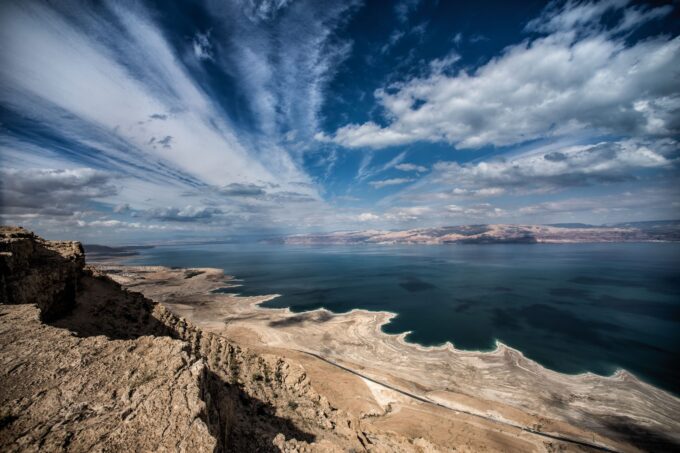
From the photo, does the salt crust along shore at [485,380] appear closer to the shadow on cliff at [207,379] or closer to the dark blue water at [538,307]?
the dark blue water at [538,307]

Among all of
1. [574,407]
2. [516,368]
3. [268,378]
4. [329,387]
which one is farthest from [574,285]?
[268,378]

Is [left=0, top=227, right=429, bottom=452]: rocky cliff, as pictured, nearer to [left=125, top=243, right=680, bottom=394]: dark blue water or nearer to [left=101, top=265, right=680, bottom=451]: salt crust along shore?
[left=101, top=265, right=680, bottom=451]: salt crust along shore

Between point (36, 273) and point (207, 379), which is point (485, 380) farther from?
point (36, 273)

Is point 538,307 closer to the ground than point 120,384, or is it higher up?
closer to the ground

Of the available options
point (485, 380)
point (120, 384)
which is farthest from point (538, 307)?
point (120, 384)

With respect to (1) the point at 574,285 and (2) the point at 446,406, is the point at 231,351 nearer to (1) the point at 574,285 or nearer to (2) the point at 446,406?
(2) the point at 446,406
